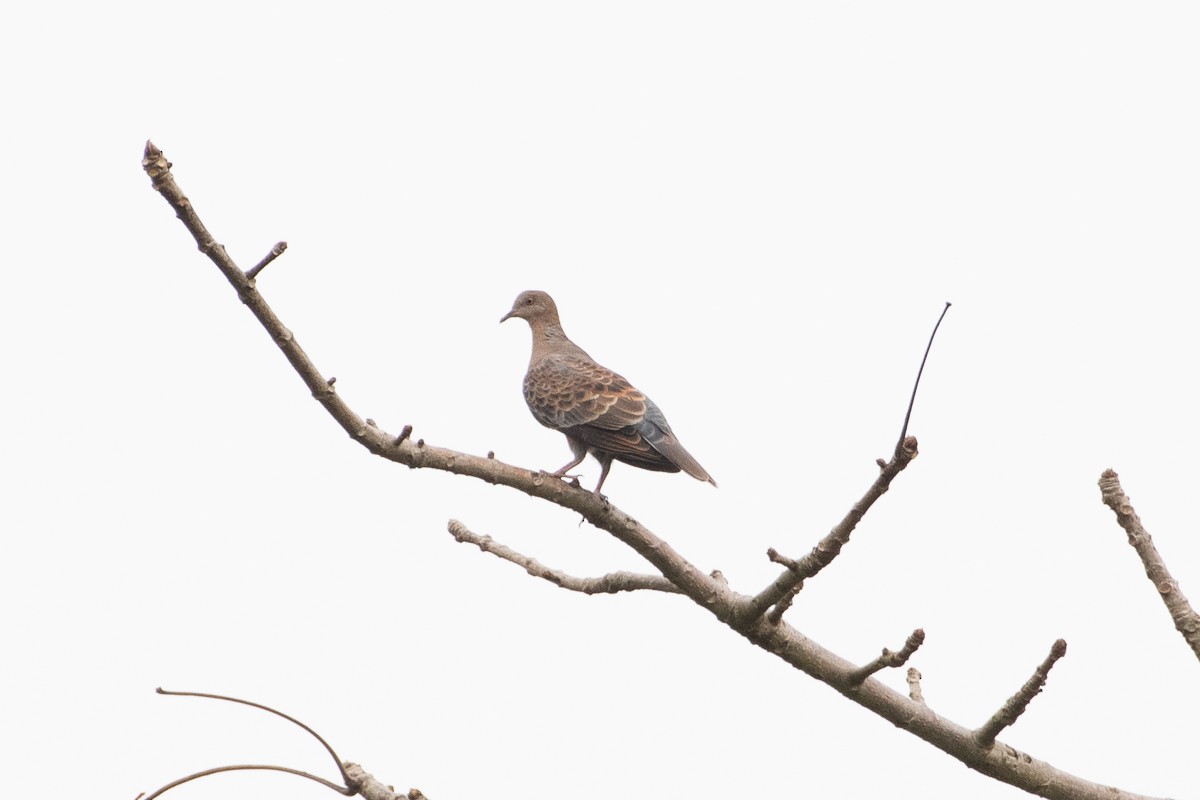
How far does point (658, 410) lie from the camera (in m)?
7.07

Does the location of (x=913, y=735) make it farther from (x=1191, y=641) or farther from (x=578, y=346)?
(x=578, y=346)

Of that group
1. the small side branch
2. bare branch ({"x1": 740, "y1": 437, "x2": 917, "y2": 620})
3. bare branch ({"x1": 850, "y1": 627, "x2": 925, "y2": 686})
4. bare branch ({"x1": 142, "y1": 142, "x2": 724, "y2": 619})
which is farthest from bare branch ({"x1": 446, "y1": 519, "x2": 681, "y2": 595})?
the small side branch

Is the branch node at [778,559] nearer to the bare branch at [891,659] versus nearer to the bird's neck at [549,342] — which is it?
the bare branch at [891,659]

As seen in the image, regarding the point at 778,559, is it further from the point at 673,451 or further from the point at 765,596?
the point at 673,451

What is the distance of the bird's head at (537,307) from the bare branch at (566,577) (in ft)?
12.2

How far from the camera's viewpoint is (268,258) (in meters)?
3.59

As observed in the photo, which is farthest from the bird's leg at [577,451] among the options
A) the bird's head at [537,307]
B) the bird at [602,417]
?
the bird's head at [537,307]

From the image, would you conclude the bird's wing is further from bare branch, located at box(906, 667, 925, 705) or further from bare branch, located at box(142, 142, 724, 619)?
bare branch, located at box(906, 667, 925, 705)

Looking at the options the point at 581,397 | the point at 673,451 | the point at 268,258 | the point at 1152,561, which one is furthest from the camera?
the point at 581,397

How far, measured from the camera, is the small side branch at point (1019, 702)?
3.50m

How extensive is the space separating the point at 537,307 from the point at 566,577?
4024 millimetres

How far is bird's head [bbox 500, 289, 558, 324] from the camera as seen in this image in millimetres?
8820

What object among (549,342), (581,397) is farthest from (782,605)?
(549,342)

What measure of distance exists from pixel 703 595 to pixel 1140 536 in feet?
4.39
